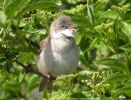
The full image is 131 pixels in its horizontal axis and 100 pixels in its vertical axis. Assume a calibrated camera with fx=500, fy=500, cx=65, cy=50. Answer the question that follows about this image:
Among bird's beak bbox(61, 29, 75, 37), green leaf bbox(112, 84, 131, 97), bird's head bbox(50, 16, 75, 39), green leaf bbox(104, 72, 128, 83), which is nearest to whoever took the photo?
green leaf bbox(112, 84, 131, 97)

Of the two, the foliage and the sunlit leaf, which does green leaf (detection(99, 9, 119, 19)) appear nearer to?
the foliage

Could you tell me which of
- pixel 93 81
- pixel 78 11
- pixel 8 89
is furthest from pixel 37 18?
pixel 8 89

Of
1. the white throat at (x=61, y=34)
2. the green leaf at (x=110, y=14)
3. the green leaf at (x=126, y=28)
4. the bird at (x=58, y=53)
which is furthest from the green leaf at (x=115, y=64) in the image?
the white throat at (x=61, y=34)

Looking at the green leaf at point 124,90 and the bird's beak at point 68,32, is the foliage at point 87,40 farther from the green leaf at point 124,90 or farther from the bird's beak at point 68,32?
the bird's beak at point 68,32

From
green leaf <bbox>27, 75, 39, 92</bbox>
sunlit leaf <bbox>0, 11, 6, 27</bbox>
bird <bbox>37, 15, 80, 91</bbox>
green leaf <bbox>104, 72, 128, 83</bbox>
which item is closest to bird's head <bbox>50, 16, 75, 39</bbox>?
bird <bbox>37, 15, 80, 91</bbox>

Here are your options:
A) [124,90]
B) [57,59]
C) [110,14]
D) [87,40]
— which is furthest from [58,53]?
[124,90]

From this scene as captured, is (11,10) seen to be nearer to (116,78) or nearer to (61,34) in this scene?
(116,78)
